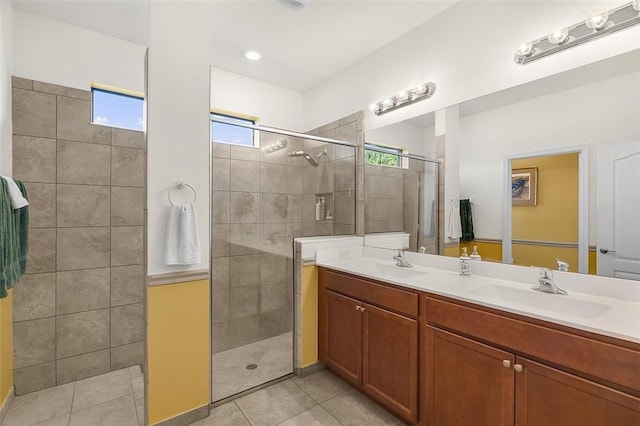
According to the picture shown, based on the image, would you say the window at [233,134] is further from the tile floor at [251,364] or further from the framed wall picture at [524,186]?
the framed wall picture at [524,186]

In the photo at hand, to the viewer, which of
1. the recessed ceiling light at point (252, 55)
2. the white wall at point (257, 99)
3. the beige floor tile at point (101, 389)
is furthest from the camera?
the white wall at point (257, 99)

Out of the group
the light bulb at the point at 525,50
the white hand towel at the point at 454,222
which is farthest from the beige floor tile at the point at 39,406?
the light bulb at the point at 525,50

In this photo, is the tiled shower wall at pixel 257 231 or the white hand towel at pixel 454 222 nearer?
the white hand towel at pixel 454 222

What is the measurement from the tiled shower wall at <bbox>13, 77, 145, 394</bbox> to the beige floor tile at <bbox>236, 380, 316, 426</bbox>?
1.23m

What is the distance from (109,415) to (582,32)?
3.59 metres

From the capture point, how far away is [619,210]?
4.76 ft

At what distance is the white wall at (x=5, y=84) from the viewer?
75.3 inches

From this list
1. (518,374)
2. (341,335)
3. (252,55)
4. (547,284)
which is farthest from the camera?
(252,55)

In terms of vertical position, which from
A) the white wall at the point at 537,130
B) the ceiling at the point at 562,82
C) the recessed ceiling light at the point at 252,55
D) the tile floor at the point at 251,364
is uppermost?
the recessed ceiling light at the point at 252,55

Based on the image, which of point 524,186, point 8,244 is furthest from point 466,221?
point 8,244

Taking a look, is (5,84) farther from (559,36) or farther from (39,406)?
(559,36)

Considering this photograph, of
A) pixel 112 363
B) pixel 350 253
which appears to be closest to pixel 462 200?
pixel 350 253

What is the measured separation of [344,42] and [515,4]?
4.22ft

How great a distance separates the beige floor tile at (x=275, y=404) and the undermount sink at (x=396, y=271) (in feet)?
3.41
